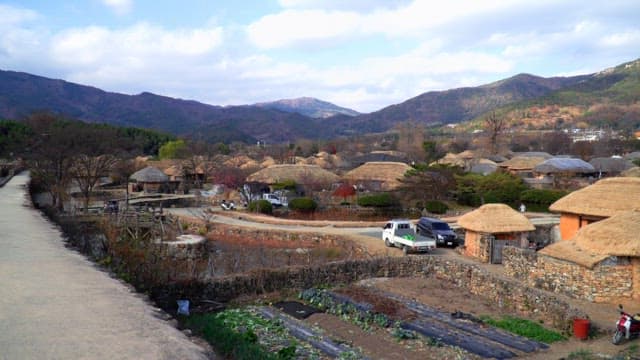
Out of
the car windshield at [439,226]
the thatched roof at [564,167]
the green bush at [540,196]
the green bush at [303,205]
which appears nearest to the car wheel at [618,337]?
the car windshield at [439,226]

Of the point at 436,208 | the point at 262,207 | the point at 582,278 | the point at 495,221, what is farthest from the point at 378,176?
the point at 582,278

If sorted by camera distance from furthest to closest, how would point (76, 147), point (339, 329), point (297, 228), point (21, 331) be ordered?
point (76, 147) < point (297, 228) < point (339, 329) < point (21, 331)

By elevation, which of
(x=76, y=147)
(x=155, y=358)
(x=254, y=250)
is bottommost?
(x=254, y=250)

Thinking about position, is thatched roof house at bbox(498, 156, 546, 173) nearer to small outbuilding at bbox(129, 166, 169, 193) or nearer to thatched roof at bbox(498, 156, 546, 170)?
thatched roof at bbox(498, 156, 546, 170)

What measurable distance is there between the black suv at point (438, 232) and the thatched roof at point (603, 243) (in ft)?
23.3

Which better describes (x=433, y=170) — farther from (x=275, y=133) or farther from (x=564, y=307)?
(x=275, y=133)

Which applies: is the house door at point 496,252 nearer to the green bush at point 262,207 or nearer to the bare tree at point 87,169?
the green bush at point 262,207

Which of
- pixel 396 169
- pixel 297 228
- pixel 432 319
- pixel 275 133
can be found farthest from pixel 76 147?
pixel 275 133

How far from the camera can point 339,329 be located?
1366 cm

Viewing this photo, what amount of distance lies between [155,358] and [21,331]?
2534 millimetres

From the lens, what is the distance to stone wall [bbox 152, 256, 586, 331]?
49.1 feet

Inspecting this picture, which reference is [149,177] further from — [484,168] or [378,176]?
[484,168]

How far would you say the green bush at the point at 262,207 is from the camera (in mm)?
34875

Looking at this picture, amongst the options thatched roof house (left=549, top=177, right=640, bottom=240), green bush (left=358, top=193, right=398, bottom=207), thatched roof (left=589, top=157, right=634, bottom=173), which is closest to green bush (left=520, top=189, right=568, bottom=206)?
green bush (left=358, top=193, right=398, bottom=207)
